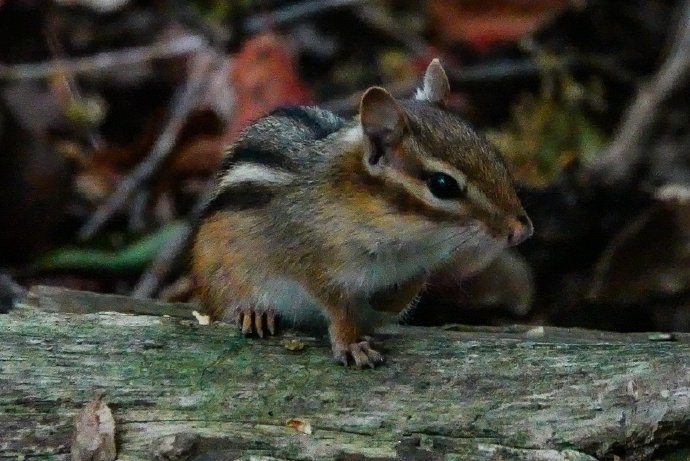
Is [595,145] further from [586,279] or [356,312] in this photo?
[356,312]

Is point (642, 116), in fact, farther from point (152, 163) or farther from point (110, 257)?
point (110, 257)

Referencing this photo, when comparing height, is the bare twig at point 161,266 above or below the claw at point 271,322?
above

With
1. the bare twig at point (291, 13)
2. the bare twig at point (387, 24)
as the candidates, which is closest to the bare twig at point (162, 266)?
the bare twig at point (291, 13)

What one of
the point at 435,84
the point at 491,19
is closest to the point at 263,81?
the point at 491,19

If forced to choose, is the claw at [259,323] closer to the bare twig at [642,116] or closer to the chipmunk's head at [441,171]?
the chipmunk's head at [441,171]

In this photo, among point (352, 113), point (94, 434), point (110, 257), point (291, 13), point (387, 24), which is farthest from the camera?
point (387, 24)

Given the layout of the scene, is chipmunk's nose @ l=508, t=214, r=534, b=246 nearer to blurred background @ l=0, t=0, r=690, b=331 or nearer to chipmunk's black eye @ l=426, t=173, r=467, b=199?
chipmunk's black eye @ l=426, t=173, r=467, b=199
